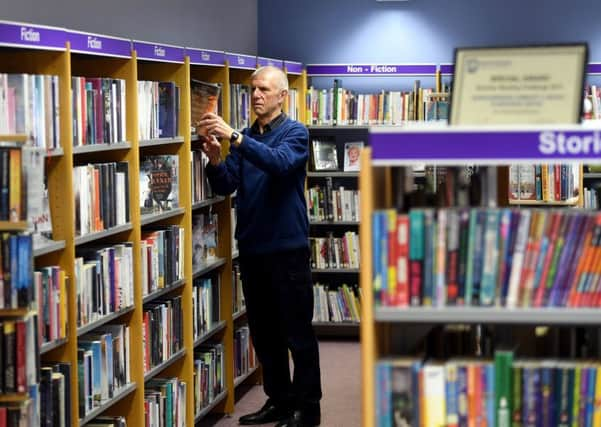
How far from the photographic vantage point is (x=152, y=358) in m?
4.85

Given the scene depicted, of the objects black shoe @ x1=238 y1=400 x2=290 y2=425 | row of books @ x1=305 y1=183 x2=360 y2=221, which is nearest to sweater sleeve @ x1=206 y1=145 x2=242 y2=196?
black shoe @ x1=238 y1=400 x2=290 y2=425

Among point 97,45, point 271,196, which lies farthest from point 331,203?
point 97,45

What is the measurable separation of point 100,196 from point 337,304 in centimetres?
408

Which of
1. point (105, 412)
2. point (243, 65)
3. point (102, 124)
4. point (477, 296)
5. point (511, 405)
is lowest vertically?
Result: point (105, 412)

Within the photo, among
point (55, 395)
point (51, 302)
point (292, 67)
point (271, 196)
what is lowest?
point (55, 395)

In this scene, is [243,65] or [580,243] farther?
[243,65]

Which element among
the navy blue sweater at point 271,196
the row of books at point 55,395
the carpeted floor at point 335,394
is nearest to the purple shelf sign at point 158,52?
the navy blue sweater at point 271,196

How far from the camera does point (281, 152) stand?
5094mm

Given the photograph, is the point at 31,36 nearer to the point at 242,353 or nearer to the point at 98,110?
the point at 98,110

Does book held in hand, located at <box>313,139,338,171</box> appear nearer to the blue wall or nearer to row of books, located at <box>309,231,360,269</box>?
row of books, located at <box>309,231,360,269</box>

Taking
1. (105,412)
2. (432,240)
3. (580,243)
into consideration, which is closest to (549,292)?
(580,243)

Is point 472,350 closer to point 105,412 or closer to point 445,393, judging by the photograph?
point 445,393

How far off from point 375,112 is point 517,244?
5530mm

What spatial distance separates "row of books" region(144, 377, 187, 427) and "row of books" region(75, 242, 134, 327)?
23.1 inches
